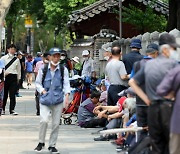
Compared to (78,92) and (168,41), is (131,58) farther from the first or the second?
(168,41)

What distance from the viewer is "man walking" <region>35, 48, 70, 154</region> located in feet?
45.0

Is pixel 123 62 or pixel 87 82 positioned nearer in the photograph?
pixel 123 62

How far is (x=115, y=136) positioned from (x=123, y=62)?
1.54 meters

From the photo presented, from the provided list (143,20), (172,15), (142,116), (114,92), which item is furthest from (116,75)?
(143,20)

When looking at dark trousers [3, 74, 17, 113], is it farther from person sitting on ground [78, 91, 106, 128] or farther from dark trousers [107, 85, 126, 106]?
dark trousers [107, 85, 126, 106]

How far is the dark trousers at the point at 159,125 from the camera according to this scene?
30.7 ft

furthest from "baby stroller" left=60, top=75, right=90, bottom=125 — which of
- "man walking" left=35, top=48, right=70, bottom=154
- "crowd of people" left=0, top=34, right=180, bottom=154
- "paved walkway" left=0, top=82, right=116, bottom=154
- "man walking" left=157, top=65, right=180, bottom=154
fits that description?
"man walking" left=157, top=65, right=180, bottom=154

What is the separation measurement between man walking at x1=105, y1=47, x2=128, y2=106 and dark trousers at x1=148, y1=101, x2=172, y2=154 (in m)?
6.06

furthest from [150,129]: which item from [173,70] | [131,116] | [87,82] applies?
[87,82]

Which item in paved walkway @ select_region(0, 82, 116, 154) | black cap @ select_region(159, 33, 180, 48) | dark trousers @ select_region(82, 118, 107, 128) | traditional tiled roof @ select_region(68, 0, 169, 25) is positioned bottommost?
paved walkway @ select_region(0, 82, 116, 154)

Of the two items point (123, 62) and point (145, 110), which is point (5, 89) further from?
point (145, 110)

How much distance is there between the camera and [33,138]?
633 inches

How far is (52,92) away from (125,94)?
199 centimetres

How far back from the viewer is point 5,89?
22.7 metres
